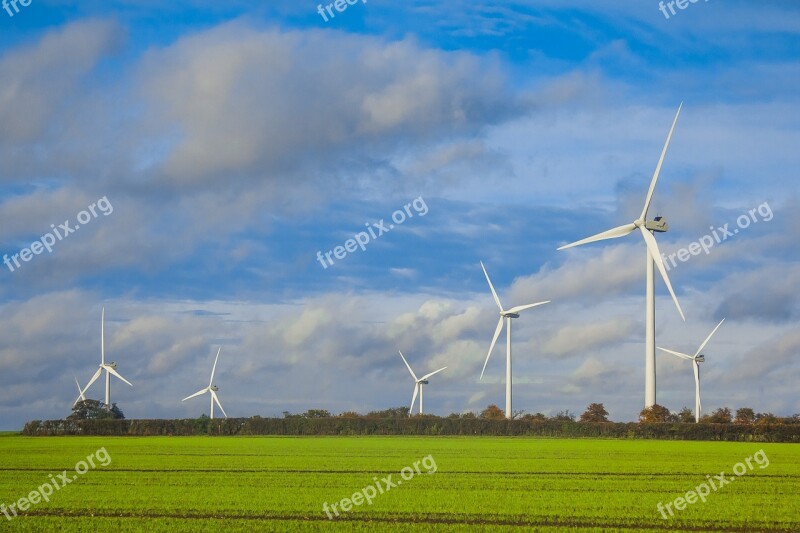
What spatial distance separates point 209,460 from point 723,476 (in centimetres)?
2907

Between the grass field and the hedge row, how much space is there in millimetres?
39716

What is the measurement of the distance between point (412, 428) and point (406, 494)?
80.5 m

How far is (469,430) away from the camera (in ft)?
367

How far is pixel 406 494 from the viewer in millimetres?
35281

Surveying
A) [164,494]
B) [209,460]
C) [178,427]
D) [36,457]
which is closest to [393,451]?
[209,460]

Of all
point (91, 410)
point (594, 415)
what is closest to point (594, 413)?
point (594, 415)

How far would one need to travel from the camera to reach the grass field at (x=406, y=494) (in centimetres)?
2784

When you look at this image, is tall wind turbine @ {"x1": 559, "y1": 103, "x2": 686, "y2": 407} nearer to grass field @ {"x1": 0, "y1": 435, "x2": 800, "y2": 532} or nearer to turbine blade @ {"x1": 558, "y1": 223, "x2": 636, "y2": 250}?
turbine blade @ {"x1": 558, "y1": 223, "x2": 636, "y2": 250}

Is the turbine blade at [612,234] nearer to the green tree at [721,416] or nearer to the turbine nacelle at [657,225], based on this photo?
the turbine nacelle at [657,225]

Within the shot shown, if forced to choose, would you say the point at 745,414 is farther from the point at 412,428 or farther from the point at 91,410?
the point at 91,410

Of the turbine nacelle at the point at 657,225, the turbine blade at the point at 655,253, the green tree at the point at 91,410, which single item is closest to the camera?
→ the turbine blade at the point at 655,253

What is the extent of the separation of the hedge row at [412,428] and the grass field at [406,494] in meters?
39.7

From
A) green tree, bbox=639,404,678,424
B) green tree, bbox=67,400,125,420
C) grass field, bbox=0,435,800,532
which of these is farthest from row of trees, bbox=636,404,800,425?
green tree, bbox=67,400,125,420

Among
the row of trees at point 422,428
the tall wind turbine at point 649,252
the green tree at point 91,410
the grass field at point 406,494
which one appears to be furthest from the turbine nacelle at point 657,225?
the green tree at point 91,410
